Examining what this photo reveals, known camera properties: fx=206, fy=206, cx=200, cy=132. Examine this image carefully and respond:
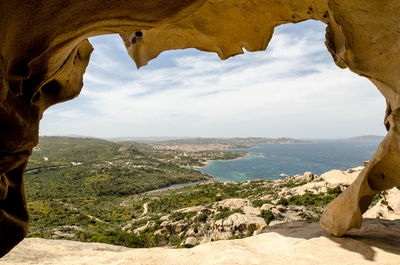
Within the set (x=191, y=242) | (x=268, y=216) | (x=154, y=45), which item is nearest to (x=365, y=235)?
(x=268, y=216)

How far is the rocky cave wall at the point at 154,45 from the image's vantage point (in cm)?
258

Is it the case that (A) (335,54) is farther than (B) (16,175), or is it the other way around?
(A) (335,54)

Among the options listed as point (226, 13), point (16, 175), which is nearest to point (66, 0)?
point (16, 175)

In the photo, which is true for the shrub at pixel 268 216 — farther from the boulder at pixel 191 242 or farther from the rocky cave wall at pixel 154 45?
the rocky cave wall at pixel 154 45

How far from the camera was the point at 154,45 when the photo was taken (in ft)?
29.6

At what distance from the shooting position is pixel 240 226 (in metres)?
14.9

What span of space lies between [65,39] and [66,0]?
666 mm

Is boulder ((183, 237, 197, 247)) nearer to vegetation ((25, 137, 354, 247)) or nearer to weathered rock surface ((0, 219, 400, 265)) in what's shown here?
vegetation ((25, 137, 354, 247))

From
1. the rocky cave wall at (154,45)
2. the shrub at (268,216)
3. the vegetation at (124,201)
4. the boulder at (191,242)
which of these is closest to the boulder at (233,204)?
the vegetation at (124,201)

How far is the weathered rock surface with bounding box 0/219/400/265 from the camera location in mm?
5004

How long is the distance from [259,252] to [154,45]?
8.65 metres

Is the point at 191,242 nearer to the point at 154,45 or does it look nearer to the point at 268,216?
the point at 268,216

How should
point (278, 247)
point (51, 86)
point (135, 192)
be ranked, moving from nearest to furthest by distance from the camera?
point (51, 86)
point (278, 247)
point (135, 192)

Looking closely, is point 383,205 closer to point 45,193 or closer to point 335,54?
point 335,54
